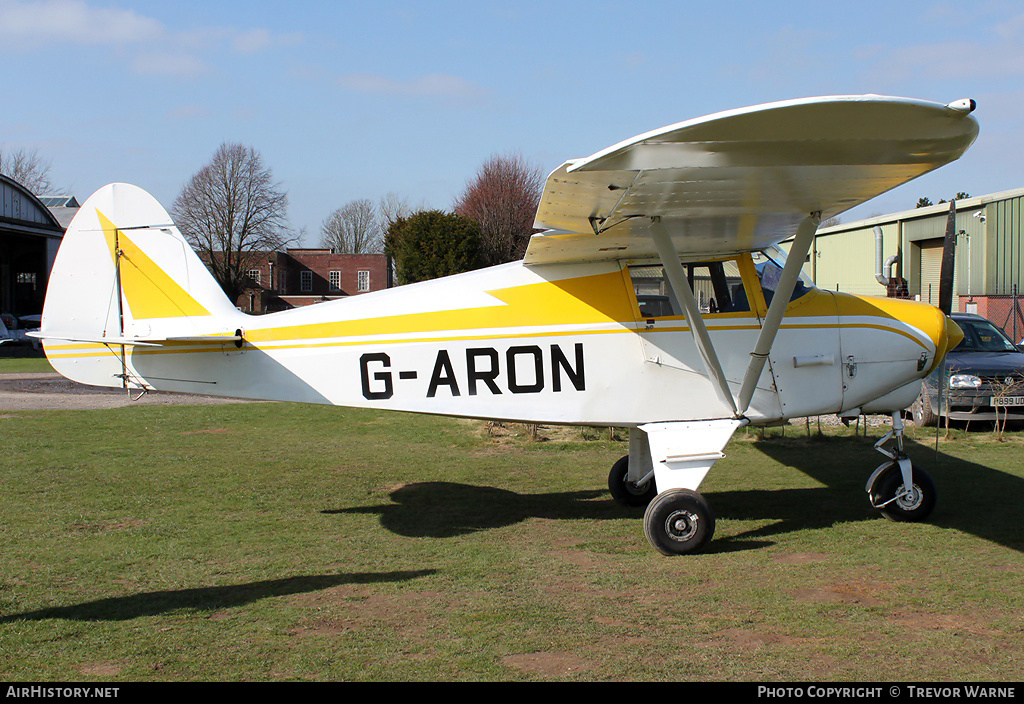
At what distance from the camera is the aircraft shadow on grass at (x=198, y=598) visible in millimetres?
→ 5164

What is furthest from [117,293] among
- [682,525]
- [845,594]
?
[845,594]

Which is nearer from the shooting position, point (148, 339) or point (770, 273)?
point (148, 339)

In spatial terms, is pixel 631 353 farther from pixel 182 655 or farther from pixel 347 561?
pixel 182 655

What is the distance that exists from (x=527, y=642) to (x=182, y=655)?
1962mm

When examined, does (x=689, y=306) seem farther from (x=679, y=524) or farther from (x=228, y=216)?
(x=228, y=216)

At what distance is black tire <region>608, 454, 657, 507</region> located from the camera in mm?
8469

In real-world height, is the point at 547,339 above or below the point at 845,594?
above

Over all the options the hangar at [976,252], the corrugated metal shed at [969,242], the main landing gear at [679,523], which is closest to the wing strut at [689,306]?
the main landing gear at [679,523]

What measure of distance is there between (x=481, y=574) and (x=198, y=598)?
202 centimetres

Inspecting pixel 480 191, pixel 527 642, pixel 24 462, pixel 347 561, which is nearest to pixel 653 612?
pixel 527 642

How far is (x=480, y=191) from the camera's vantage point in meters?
49.5

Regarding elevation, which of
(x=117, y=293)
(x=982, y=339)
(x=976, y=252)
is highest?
(x=976, y=252)

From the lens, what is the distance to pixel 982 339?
49.5ft

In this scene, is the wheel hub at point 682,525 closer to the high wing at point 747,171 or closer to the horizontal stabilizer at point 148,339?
the high wing at point 747,171
